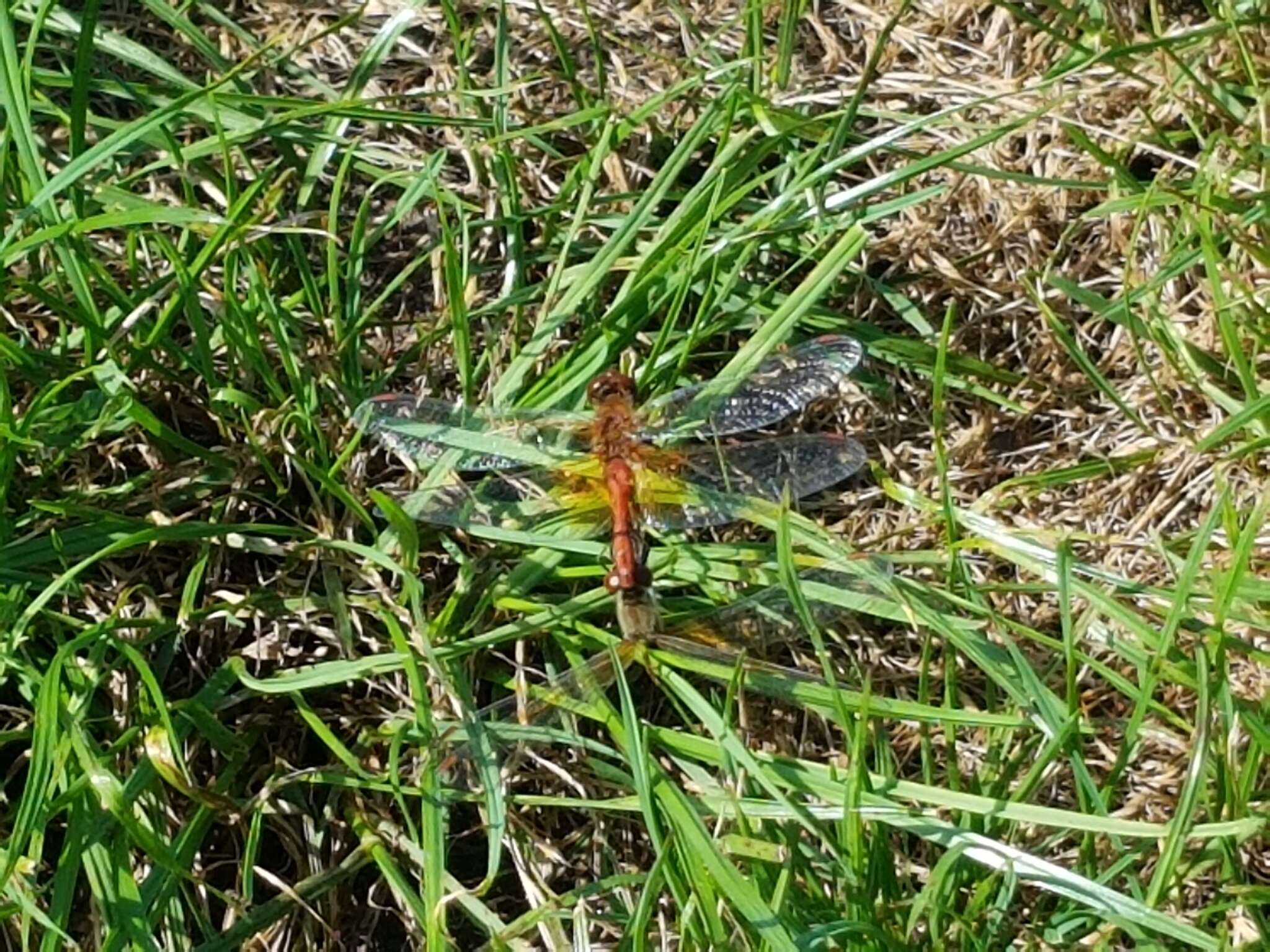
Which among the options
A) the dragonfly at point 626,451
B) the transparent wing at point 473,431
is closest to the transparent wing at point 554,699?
the dragonfly at point 626,451

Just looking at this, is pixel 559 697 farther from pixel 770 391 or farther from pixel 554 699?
pixel 770 391

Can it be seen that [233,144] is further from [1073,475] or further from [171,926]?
[1073,475]

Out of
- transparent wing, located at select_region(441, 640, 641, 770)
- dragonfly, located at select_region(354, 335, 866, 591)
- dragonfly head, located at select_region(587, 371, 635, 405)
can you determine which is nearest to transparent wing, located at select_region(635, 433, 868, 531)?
dragonfly, located at select_region(354, 335, 866, 591)

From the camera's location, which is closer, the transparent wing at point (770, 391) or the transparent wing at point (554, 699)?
the transparent wing at point (554, 699)

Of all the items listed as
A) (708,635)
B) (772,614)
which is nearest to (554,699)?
(708,635)

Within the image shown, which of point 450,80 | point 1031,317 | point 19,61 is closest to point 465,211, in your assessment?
point 450,80

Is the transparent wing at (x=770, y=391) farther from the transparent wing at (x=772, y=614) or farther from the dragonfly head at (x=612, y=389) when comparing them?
the transparent wing at (x=772, y=614)

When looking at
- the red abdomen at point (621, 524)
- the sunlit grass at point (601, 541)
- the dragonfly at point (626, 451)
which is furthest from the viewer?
the dragonfly at point (626, 451)
